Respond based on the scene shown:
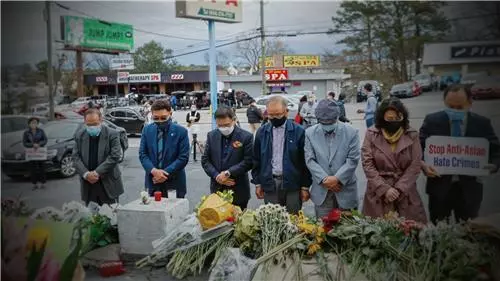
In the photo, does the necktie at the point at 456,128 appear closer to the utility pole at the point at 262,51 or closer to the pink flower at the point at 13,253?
the utility pole at the point at 262,51

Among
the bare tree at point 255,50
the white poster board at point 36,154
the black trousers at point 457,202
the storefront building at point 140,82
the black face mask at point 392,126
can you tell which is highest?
the bare tree at point 255,50

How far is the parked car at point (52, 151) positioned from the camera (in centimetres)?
303

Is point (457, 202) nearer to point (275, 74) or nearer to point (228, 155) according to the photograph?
point (275, 74)

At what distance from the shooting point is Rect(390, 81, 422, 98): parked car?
3.17 meters

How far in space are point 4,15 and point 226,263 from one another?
2032mm

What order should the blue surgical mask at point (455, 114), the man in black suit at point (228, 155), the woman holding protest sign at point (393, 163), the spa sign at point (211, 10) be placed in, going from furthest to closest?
the man in black suit at point (228, 155) → the spa sign at point (211, 10) → the woman holding protest sign at point (393, 163) → the blue surgical mask at point (455, 114)

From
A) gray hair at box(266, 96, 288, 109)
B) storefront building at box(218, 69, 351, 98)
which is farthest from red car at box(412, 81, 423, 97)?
gray hair at box(266, 96, 288, 109)

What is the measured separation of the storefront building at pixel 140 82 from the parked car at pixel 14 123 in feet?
2.47

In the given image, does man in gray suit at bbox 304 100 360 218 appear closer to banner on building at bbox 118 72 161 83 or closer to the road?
the road

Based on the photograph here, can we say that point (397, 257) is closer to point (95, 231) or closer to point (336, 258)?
point (336, 258)

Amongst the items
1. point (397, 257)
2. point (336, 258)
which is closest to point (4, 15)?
point (336, 258)

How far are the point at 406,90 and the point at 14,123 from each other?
253 centimetres

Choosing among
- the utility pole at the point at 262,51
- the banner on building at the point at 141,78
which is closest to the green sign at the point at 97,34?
the banner on building at the point at 141,78

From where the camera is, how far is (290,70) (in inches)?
152
